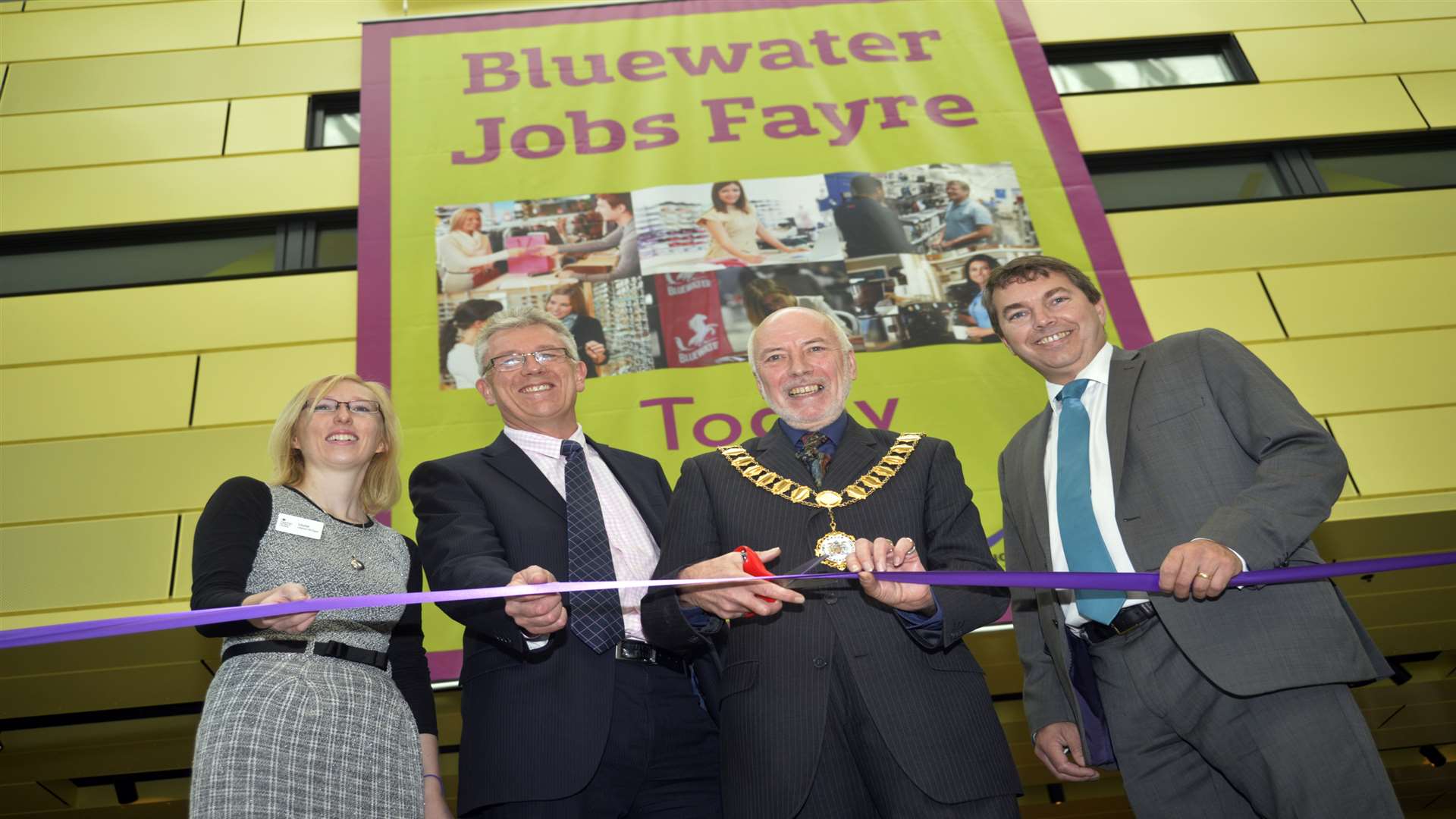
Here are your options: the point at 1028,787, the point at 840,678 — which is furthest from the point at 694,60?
the point at 1028,787

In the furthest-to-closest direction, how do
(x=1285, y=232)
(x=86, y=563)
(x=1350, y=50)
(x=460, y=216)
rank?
1. (x=1350, y=50)
2. (x=1285, y=232)
3. (x=460, y=216)
4. (x=86, y=563)

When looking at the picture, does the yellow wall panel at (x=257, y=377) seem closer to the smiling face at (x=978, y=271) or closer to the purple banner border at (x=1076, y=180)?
the smiling face at (x=978, y=271)

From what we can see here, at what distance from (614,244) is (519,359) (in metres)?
1.62

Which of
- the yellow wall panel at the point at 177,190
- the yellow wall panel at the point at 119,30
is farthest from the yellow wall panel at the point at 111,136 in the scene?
the yellow wall panel at the point at 119,30

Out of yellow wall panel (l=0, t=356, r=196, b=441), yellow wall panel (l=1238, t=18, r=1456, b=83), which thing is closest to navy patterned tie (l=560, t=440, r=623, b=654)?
yellow wall panel (l=0, t=356, r=196, b=441)

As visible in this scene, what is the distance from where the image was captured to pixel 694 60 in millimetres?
4539

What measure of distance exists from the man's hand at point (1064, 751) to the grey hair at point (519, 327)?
1330mm

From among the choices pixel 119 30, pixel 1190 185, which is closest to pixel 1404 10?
pixel 1190 185

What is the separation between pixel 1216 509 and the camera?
6.08 feet

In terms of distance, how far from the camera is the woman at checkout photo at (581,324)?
3.68 metres

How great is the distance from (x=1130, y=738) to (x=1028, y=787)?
4560 millimetres

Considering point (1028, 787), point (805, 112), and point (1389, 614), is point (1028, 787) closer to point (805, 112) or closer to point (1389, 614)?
point (1389, 614)

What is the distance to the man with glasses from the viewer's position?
175 cm

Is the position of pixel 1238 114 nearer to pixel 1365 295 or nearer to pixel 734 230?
pixel 1365 295
